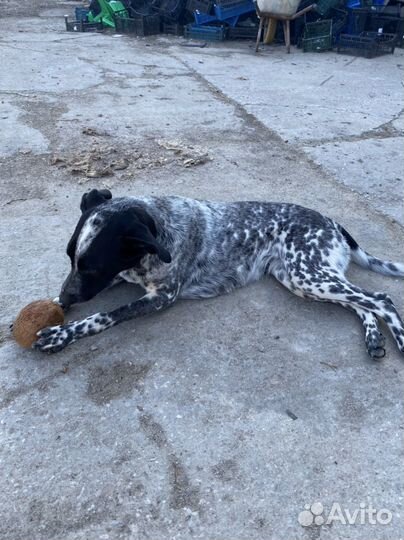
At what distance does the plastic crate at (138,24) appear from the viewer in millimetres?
11969

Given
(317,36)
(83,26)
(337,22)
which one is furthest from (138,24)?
(337,22)

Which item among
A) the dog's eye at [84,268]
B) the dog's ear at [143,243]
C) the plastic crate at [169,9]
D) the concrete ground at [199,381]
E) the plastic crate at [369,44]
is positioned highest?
the plastic crate at [169,9]

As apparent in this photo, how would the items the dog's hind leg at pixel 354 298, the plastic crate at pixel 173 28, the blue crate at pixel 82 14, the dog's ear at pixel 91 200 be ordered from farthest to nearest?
1. the blue crate at pixel 82 14
2. the plastic crate at pixel 173 28
3. the dog's ear at pixel 91 200
4. the dog's hind leg at pixel 354 298

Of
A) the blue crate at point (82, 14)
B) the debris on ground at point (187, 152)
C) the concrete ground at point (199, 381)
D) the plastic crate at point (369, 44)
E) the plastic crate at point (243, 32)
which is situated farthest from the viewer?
the blue crate at point (82, 14)

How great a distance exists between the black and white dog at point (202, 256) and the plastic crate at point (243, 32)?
8.95 meters

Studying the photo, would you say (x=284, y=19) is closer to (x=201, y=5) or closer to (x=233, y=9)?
(x=233, y=9)

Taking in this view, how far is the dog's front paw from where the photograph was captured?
3141 millimetres

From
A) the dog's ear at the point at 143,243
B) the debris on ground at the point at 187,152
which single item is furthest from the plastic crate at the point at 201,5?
the dog's ear at the point at 143,243

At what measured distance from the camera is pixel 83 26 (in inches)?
496

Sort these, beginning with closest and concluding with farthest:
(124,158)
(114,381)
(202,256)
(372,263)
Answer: (114,381), (202,256), (372,263), (124,158)

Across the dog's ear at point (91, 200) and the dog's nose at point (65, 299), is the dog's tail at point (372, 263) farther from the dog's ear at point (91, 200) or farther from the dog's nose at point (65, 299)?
the dog's nose at point (65, 299)

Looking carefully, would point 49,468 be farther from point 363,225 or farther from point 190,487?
point 363,225

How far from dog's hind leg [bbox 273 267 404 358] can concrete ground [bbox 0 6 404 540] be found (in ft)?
0.29

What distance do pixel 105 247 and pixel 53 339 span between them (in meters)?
0.65
